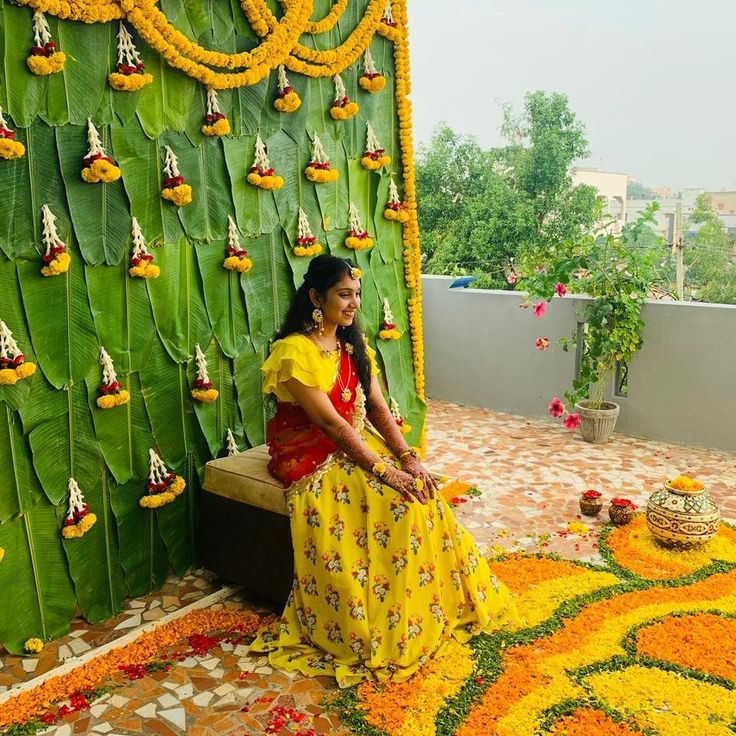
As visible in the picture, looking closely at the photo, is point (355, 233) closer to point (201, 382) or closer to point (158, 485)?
point (201, 382)

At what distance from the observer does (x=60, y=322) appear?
2387mm

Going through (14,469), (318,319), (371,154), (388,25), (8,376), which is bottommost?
(14,469)

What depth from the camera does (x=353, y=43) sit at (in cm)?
327

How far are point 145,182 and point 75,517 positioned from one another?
3.99 feet

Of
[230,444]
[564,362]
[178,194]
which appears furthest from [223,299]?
[564,362]

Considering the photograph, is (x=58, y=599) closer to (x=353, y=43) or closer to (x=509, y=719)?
(x=509, y=719)

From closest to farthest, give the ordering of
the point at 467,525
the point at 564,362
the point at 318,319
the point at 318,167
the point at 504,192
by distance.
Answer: the point at 318,319 < the point at 318,167 < the point at 467,525 < the point at 564,362 < the point at 504,192

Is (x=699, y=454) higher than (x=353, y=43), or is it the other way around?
(x=353, y=43)

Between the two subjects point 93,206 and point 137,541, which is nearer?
point 93,206

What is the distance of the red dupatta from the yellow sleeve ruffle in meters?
0.07

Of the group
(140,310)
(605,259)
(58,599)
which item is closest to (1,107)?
(140,310)

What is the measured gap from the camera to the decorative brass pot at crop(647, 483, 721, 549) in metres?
2.96

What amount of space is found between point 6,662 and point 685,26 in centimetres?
3369

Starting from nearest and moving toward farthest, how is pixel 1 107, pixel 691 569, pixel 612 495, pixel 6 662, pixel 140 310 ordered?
pixel 1 107 → pixel 6 662 → pixel 140 310 → pixel 691 569 → pixel 612 495
